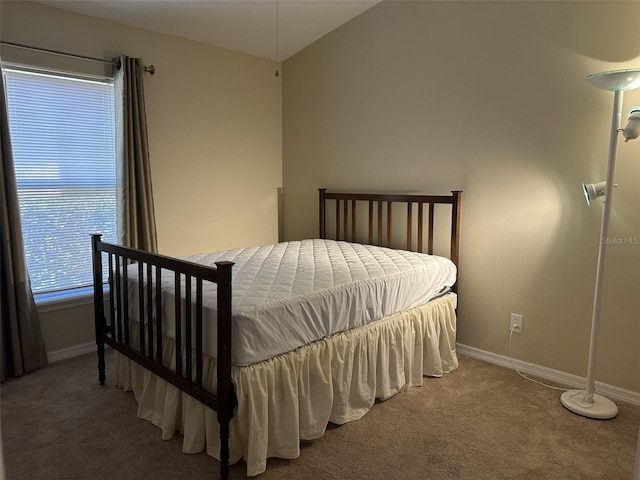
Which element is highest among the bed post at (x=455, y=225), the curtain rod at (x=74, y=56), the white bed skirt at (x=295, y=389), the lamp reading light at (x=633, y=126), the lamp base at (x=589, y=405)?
the curtain rod at (x=74, y=56)

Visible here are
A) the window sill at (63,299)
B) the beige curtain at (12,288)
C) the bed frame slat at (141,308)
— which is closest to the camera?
the bed frame slat at (141,308)

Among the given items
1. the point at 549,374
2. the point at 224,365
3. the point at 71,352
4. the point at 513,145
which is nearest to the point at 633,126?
the point at 513,145

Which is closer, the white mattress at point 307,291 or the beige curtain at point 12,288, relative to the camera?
the white mattress at point 307,291

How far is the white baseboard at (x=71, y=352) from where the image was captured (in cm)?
298

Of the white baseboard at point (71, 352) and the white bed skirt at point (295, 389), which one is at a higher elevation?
the white bed skirt at point (295, 389)

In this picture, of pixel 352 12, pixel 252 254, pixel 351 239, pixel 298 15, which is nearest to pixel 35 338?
pixel 252 254

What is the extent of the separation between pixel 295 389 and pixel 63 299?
6.28 feet

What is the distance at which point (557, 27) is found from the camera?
8.49 ft

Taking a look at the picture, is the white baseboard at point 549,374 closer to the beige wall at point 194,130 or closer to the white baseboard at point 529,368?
the white baseboard at point 529,368

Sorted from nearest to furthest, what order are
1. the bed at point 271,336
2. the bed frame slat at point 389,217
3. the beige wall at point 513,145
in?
1. the bed at point 271,336
2. the beige wall at point 513,145
3. the bed frame slat at point 389,217

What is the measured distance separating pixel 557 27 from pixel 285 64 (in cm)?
231

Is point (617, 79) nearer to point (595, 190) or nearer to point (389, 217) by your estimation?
point (595, 190)

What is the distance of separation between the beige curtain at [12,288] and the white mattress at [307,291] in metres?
0.83

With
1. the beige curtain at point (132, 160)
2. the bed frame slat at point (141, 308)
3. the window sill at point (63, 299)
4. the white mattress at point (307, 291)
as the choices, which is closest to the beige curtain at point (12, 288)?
the window sill at point (63, 299)
